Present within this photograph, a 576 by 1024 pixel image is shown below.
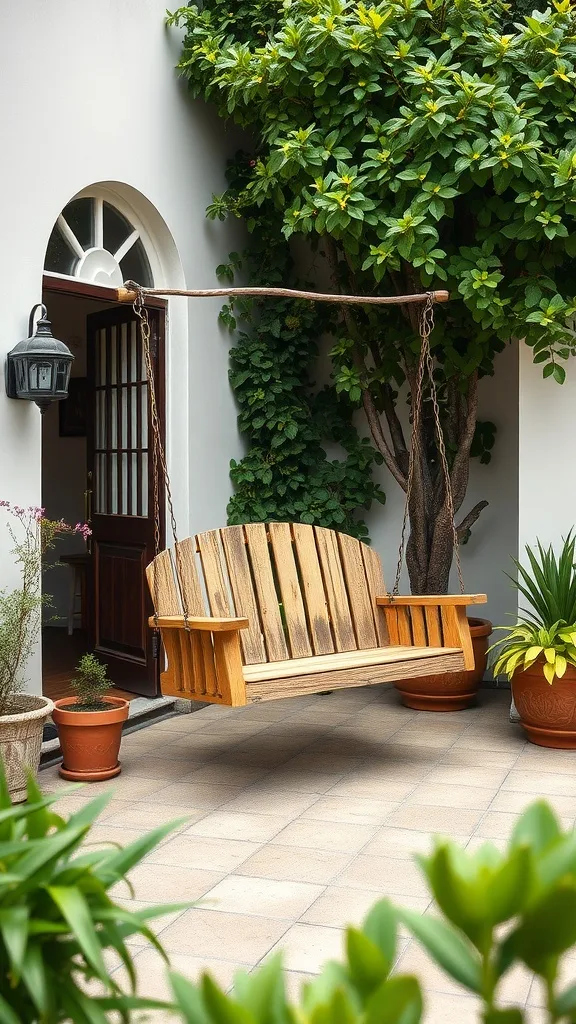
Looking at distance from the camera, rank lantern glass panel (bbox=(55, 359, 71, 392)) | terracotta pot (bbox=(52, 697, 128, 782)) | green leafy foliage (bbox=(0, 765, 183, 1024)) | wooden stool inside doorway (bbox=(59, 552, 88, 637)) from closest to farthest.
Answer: green leafy foliage (bbox=(0, 765, 183, 1024)) → terracotta pot (bbox=(52, 697, 128, 782)) → lantern glass panel (bbox=(55, 359, 71, 392)) → wooden stool inside doorway (bbox=(59, 552, 88, 637))

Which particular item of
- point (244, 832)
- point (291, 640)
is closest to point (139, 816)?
point (244, 832)

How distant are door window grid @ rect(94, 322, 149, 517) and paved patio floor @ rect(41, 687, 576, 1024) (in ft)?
4.20

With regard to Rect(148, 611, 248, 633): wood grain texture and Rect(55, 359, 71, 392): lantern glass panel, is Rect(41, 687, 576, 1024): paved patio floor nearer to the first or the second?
Rect(148, 611, 248, 633): wood grain texture

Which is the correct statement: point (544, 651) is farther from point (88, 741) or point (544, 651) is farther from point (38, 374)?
point (38, 374)

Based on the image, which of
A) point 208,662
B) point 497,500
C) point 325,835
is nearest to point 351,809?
point 325,835

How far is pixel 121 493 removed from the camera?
18.5 ft

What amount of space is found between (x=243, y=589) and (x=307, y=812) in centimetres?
104

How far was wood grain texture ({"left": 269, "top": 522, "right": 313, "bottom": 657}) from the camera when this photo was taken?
4422 mm

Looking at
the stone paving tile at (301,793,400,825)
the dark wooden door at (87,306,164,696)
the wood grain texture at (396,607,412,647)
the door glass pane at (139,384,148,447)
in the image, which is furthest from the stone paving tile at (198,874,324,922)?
the door glass pane at (139,384,148,447)

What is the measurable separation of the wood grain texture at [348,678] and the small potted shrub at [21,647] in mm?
847

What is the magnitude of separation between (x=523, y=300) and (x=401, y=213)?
70 centimetres

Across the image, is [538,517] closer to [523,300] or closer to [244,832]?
[523,300]

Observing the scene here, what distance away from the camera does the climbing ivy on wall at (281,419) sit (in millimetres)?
5984

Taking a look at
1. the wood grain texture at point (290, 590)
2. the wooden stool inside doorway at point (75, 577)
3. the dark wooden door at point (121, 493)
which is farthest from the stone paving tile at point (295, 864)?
the wooden stool inside doorway at point (75, 577)
